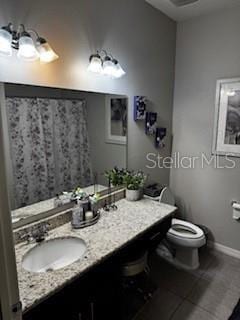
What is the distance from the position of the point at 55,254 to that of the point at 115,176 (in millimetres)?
918

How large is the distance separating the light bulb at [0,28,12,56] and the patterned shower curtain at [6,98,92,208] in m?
0.28

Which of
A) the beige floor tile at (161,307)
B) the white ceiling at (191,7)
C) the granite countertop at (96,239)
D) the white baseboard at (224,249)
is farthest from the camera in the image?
the white baseboard at (224,249)

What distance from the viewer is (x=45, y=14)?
59.3 inches

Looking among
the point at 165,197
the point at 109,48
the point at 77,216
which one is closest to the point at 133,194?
the point at 165,197

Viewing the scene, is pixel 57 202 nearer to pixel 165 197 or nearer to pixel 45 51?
pixel 45 51

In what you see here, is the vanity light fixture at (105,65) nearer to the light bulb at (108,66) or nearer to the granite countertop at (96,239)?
the light bulb at (108,66)

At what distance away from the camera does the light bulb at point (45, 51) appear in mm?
1435

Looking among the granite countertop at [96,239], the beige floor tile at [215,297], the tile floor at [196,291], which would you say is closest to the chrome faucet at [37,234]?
the granite countertop at [96,239]

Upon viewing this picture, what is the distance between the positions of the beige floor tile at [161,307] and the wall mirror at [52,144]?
1091 mm

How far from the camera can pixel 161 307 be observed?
6.58 ft

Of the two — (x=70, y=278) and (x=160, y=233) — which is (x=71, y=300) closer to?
(x=70, y=278)

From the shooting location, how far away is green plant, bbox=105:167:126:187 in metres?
2.21

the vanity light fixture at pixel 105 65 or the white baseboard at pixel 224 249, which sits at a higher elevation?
the vanity light fixture at pixel 105 65

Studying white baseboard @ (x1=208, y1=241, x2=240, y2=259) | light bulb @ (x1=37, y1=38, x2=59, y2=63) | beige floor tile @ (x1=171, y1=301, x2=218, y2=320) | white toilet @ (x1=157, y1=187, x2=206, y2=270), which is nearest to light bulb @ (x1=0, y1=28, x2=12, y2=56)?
light bulb @ (x1=37, y1=38, x2=59, y2=63)
